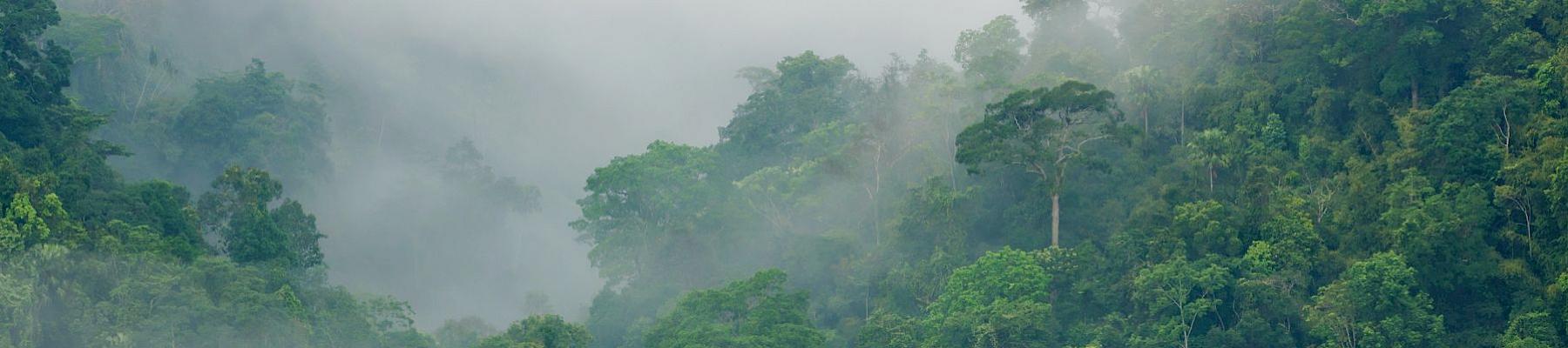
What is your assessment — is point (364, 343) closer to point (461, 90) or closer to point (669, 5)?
point (461, 90)

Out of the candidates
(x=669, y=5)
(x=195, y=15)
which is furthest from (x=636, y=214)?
(x=669, y=5)

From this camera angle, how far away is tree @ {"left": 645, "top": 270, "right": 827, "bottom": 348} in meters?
43.2

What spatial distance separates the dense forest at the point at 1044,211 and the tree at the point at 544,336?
0.09m

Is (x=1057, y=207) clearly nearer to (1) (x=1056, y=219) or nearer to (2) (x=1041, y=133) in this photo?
(1) (x=1056, y=219)

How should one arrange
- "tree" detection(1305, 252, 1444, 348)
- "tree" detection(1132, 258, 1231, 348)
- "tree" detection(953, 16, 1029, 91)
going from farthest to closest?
"tree" detection(953, 16, 1029, 91), "tree" detection(1132, 258, 1231, 348), "tree" detection(1305, 252, 1444, 348)

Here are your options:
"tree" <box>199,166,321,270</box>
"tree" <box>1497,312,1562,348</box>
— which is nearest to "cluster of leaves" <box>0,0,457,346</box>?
"tree" <box>199,166,321,270</box>

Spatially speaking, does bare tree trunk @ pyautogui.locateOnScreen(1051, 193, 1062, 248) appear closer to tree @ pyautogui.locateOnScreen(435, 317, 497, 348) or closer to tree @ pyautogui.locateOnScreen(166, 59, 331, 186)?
tree @ pyautogui.locateOnScreen(435, 317, 497, 348)

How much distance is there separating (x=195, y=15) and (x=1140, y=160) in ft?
150

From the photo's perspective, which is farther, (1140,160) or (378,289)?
(378,289)

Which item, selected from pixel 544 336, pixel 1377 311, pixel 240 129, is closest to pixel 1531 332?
pixel 1377 311

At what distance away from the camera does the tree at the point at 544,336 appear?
42906mm

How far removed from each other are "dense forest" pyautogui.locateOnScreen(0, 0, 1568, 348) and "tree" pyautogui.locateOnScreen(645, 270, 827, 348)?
0.07 meters

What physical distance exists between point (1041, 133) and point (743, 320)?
7.99 meters

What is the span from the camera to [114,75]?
2576 inches
